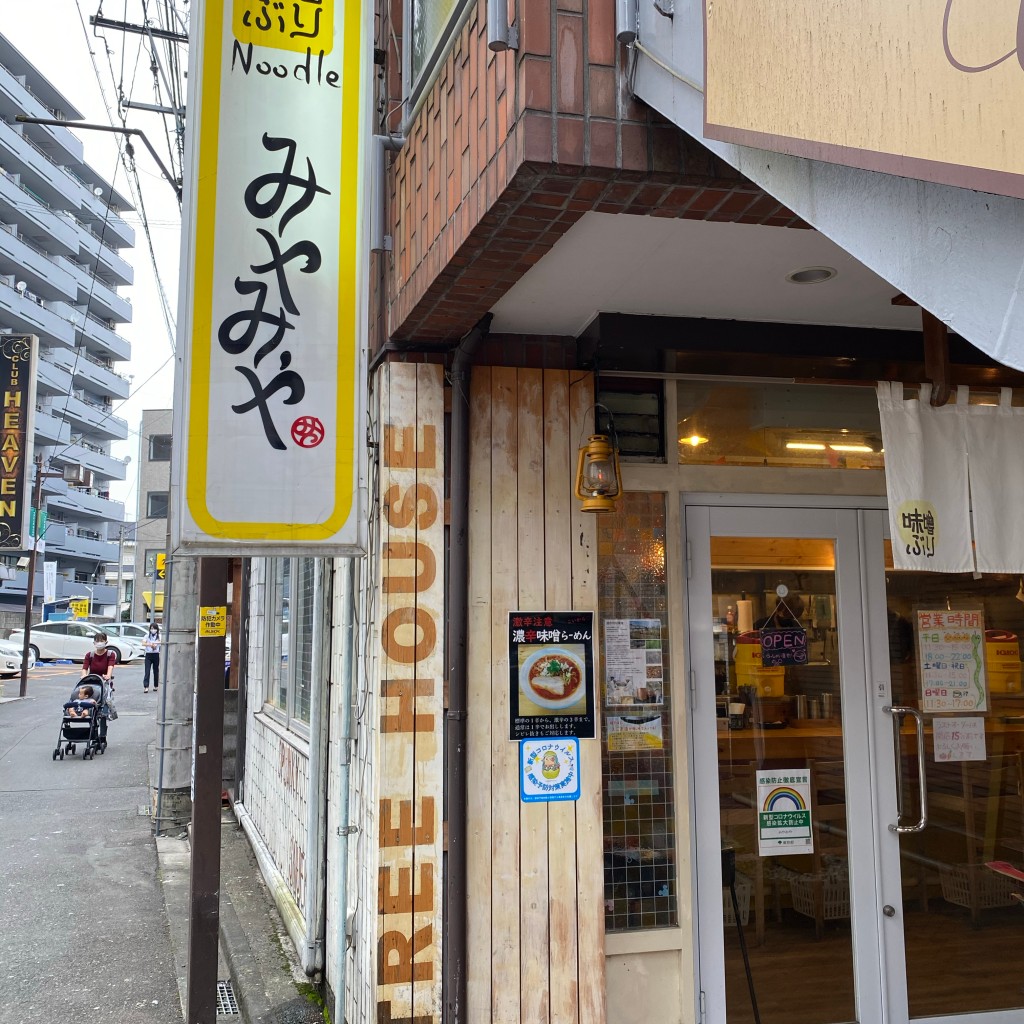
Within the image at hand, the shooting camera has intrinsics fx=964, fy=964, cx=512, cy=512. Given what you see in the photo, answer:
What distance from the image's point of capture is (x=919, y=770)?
5188 mm

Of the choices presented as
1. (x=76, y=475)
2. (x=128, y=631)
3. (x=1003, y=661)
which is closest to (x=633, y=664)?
(x=1003, y=661)

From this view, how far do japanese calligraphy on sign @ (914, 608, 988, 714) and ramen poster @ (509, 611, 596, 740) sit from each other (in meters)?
1.98

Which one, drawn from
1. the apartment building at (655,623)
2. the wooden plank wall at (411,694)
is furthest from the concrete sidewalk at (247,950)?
the wooden plank wall at (411,694)

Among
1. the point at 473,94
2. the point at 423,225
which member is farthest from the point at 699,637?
the point at 473,94

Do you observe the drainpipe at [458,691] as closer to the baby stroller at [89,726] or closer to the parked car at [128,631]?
the baby stroller at [89,726]

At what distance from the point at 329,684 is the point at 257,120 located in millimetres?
3469

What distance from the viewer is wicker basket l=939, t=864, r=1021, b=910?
5.24 meters

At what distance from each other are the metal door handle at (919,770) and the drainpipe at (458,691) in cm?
232

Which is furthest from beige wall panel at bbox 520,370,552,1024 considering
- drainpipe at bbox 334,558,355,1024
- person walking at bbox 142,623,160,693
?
person walking at bbox 142,623,160,693

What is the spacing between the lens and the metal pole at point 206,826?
16.9 feet

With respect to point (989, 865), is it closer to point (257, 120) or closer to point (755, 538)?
point (755, 538)

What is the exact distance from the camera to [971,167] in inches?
59.3

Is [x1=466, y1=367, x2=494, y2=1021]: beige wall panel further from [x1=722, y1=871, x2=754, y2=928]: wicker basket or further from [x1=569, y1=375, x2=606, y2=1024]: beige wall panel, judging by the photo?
[x1=722, y1=871, x2=754, y2=928]: wicker basket

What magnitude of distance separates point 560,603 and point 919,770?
7.26ft
